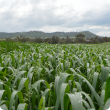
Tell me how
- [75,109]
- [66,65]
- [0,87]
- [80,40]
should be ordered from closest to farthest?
[75,109]
[0,87]
[66,65]
[80,40]

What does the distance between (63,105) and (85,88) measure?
3.03 ft

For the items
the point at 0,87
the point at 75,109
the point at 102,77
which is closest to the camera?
the point at 75,109

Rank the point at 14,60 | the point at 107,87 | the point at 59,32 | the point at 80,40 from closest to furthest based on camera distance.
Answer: the point at 107,87 < the point at 14,60 < the point at 80,40 < the point at 59,32

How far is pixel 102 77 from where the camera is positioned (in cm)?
177

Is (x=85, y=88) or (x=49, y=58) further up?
(x=49, y=58)

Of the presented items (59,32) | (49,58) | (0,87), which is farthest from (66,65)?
(59,32)

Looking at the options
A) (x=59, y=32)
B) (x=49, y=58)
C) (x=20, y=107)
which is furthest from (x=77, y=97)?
(x=59, y=32)

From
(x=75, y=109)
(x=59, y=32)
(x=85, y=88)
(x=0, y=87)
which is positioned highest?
(x=59, y=32)

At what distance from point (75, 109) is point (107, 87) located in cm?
53

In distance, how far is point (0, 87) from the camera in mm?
1414

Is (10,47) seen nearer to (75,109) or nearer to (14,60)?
(14,60)

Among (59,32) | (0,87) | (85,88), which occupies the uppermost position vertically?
(59,32)

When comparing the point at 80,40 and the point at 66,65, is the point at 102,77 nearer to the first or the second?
the point at 66,65

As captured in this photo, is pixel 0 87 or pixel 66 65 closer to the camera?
pixel 0 87
